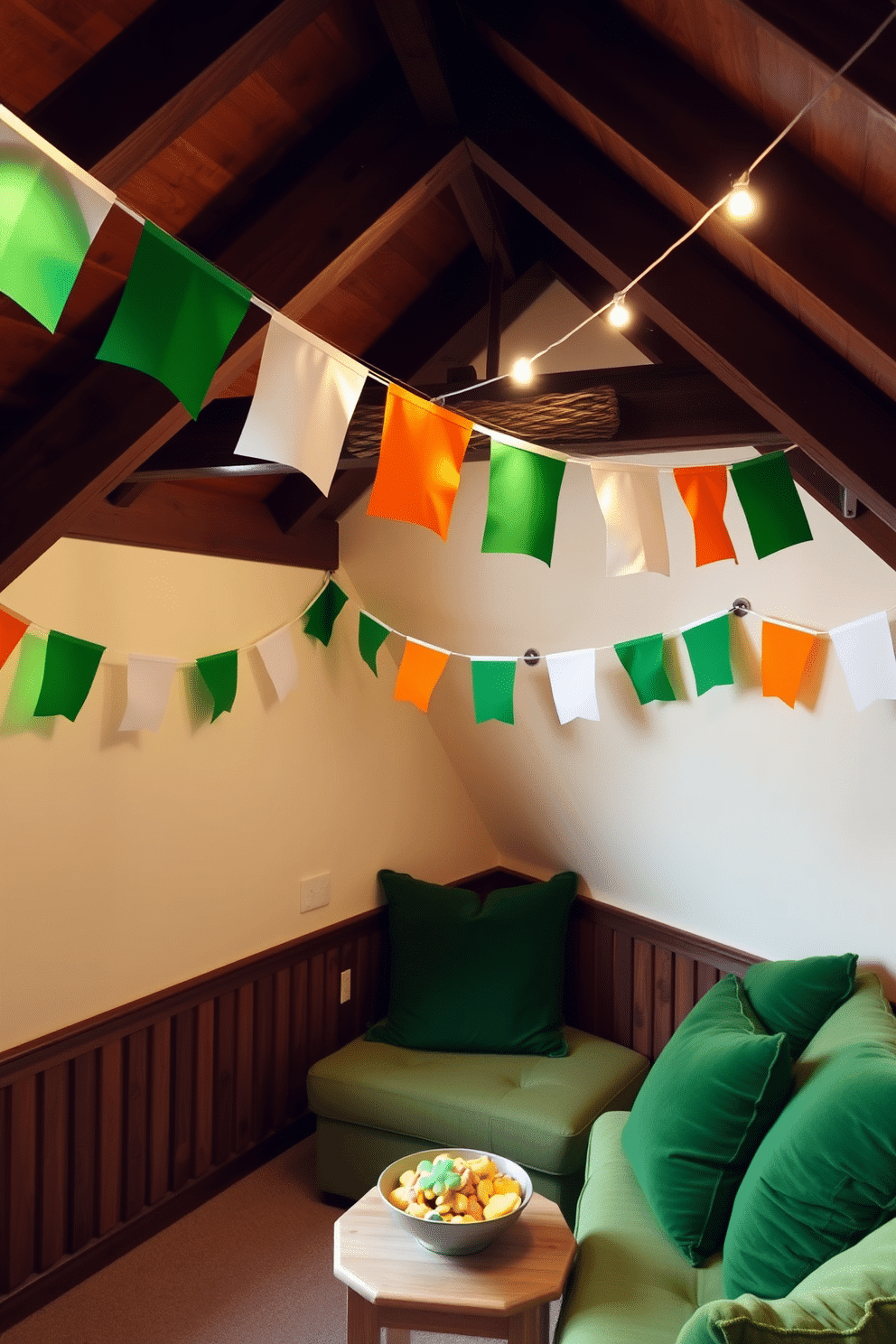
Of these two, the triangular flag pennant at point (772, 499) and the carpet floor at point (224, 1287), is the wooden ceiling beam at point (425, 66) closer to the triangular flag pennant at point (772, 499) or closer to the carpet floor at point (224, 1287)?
the triangular flag pennant at point (772, 499)

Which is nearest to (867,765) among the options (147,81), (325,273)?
(325,273)

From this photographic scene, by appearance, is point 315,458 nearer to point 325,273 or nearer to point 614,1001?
point 325,273

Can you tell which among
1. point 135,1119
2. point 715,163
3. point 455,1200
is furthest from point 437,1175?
point 715,163

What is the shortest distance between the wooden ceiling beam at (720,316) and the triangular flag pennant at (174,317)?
2.77 feet

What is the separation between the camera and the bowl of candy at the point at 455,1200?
192 centimetres

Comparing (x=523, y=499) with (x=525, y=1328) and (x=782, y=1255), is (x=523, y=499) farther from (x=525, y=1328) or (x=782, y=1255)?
(x=525, y=1328)

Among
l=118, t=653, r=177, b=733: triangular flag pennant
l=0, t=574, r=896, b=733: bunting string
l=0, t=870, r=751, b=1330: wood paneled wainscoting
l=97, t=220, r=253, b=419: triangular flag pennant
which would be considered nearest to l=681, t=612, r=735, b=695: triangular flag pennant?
l=0, t=574, r=896, b=733: bunting string

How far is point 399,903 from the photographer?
3492 millimetres

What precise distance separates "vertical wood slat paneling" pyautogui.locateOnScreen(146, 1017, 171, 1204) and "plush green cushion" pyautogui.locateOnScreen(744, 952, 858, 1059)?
1725 millimetres

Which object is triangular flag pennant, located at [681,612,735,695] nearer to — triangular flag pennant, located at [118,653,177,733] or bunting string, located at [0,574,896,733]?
bunting string, located at [0,574,896,733]

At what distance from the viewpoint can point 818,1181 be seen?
5.65 feet

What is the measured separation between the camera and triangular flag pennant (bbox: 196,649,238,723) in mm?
2830

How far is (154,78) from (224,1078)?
9.04 feet

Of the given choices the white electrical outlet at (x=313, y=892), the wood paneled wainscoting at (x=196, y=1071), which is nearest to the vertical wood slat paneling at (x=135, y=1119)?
the wood paneled wainscoting at (x=196, y=1071)
